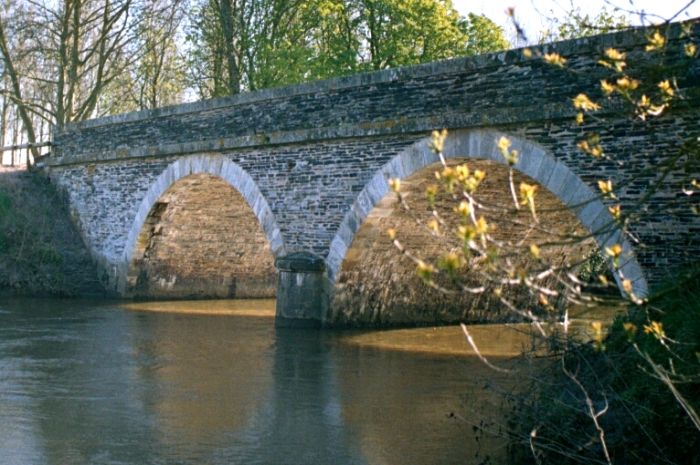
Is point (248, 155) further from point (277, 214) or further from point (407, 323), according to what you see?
point (407, 323)

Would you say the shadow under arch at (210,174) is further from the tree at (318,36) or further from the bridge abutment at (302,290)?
the tree at (318,36)

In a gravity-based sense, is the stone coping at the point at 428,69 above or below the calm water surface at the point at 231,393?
above

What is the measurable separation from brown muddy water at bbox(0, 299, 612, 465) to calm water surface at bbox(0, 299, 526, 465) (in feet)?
0.05

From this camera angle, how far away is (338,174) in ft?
40.2

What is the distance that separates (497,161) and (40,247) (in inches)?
392

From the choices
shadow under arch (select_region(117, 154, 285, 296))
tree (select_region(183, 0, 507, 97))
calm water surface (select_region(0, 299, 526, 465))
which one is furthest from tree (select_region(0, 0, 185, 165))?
calm water surface (select_region(0, 299, 526, 465))

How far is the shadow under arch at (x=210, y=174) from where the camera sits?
13453 millimetres

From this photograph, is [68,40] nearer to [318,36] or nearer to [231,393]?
[318,36]

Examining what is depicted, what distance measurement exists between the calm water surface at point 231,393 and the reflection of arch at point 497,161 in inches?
55.1

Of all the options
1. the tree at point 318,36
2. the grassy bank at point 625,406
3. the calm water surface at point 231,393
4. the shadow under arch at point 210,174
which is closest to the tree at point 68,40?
the tree at point 318,36

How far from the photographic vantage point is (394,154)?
37.4 ft

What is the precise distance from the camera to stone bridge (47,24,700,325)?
29.0 ft

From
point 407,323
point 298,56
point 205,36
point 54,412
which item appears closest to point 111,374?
point 54,412

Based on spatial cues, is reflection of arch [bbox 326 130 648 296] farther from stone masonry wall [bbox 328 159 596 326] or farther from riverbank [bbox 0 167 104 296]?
riverbank [bbox 0 167 104 296]
